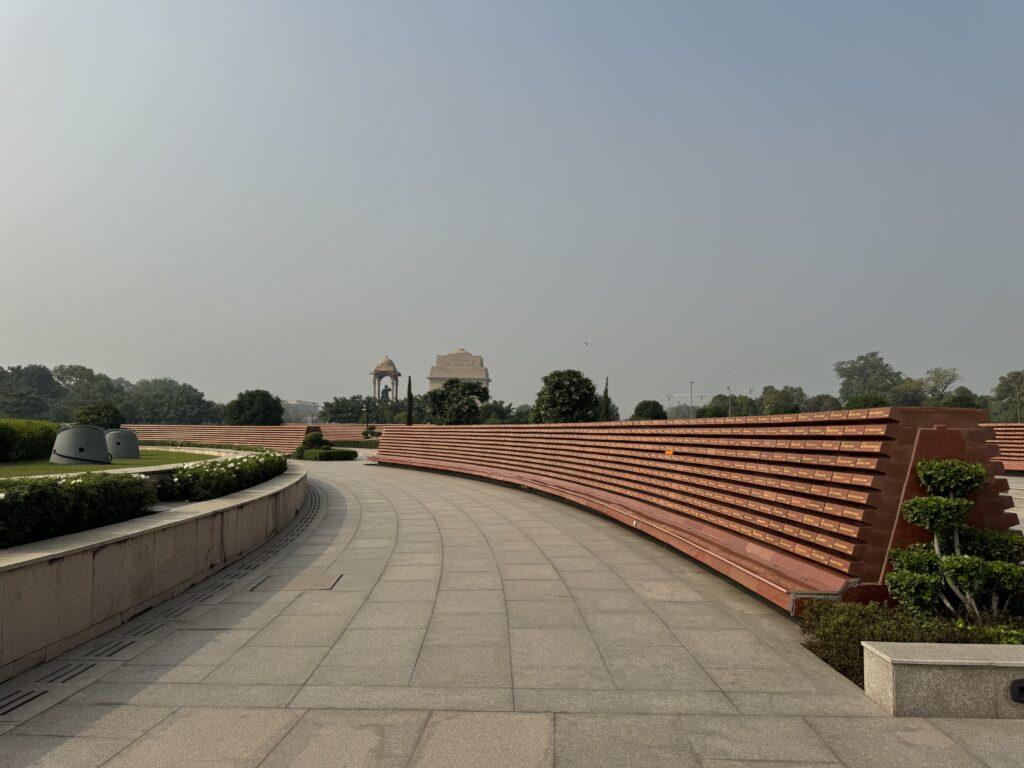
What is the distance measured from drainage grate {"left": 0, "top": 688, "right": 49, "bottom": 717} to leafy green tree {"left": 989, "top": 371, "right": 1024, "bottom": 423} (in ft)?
335

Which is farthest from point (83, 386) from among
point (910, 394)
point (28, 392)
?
point (910, 394)

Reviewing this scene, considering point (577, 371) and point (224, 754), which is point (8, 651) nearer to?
point (224, 754)

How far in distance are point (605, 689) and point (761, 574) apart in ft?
8.25

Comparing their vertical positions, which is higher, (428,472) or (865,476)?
→ (865,476)

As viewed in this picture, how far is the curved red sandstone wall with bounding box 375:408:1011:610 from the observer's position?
525 cm

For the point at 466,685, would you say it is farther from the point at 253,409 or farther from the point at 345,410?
the point at 345,410

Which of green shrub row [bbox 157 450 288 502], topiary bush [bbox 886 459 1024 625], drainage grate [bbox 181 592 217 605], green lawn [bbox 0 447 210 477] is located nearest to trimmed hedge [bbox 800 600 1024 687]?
topiary bush [bbox 886 459 1024 625]

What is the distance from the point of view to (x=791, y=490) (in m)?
6.61

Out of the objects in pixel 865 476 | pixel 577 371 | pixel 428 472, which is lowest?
pixel 428 472

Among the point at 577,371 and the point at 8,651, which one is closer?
the point at 8,651

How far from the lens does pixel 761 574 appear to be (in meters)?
6.17

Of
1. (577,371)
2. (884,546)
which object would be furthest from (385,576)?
(577,371)

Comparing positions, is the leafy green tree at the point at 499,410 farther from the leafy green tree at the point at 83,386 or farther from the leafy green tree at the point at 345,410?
the leafy green tree at the point at 83,386

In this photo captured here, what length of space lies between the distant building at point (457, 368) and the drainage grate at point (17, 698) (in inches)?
5179
